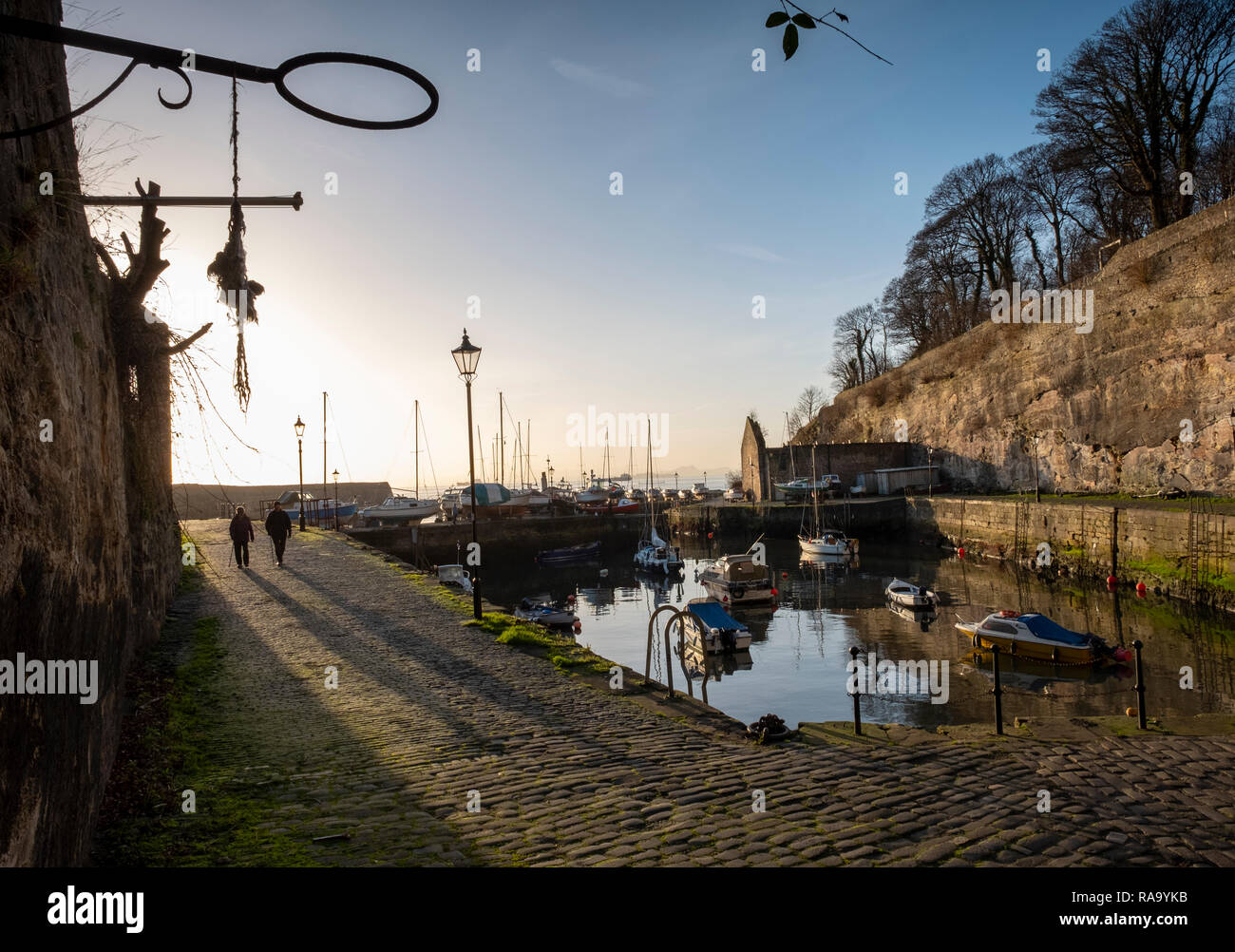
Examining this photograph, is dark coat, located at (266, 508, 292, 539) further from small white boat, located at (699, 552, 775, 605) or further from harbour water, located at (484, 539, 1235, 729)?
small white boat, located at (699, 552, 775, 605)

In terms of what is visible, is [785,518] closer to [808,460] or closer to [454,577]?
[808,460]

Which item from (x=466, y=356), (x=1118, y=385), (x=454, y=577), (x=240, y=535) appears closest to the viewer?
(x=466, y=356)

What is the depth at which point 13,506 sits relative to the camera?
3.59m

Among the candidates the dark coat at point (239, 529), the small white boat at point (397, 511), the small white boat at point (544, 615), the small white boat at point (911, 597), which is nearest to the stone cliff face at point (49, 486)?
the dark coat at point (239, 529)

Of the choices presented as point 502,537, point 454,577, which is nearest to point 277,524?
point 454,577

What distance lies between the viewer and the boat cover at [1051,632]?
18312 mm

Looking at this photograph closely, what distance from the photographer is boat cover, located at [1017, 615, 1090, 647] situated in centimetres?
1831

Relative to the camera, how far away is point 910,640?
2181 cm

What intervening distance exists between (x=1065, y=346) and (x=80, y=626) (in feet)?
155

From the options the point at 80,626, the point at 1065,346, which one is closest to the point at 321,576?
the point at 80,626

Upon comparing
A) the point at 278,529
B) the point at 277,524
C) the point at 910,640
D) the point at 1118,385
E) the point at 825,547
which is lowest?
the point at 910,640

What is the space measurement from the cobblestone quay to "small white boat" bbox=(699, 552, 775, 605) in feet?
65.7

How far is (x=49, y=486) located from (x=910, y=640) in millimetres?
21657

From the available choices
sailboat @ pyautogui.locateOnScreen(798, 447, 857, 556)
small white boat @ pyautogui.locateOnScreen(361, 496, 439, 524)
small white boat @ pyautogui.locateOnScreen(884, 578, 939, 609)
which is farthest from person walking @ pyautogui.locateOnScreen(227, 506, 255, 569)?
sailboat @ pyautogui.locateOnScreen(798, 447, 857, 556)
